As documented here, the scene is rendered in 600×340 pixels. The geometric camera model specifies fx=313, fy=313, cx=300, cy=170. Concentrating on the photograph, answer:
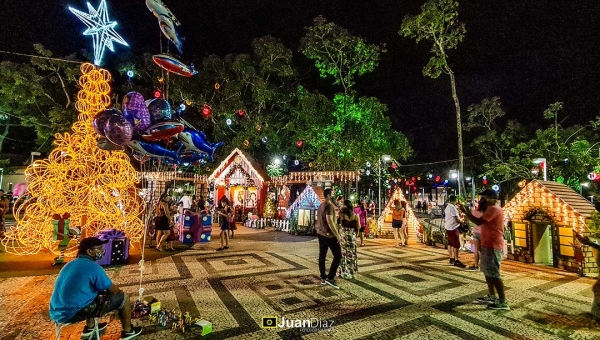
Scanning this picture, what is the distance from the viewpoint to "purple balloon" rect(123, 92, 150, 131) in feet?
20.8

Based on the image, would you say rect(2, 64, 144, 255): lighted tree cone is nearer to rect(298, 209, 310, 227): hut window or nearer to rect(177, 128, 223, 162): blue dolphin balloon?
rect(177, 128, 223, 162): blue dolphin balloon

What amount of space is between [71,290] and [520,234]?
10.5 m

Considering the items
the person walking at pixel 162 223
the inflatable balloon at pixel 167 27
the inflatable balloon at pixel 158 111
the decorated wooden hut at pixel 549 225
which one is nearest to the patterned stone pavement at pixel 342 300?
the decorated wooden hut at pixel 549 225

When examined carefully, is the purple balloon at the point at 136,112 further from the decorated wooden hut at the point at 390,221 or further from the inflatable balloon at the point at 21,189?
the decorated wooden hut at the point at 390,221

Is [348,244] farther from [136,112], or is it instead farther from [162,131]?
[136,112]

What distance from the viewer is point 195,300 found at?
5.28 metres

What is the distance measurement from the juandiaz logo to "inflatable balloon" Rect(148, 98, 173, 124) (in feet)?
15.4

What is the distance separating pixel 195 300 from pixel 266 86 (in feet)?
58.5

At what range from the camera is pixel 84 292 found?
330 cm

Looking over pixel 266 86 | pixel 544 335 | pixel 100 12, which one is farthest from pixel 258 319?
pixel 266 86

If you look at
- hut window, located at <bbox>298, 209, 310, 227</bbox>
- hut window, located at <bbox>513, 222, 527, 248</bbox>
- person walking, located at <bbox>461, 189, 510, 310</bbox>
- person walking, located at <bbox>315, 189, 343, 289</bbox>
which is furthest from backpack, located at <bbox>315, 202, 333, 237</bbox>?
hut window, located at <bbox>298, 209, 310, 227</bbox>

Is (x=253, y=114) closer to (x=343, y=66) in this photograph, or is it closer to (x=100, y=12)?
(x=343, y=66)

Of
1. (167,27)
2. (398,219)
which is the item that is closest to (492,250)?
(398,219)

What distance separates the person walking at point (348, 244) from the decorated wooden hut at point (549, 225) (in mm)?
5451
